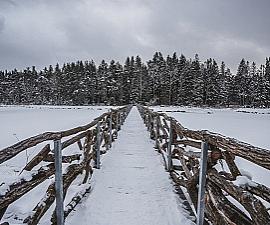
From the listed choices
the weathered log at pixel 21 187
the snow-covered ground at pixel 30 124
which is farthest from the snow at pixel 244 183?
the snow-covered ground at pixel 30 124

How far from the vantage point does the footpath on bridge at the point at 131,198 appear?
4156 mm

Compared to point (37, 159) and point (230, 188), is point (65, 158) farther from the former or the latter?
point (230, 188)

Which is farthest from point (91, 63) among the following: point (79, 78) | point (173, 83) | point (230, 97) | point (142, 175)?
point (142, 175)

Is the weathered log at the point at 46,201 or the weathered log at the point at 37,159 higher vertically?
the weathered log at the point at 37,159

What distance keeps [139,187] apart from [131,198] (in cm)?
62

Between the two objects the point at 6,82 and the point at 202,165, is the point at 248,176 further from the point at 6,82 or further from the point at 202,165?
the point at 6,82

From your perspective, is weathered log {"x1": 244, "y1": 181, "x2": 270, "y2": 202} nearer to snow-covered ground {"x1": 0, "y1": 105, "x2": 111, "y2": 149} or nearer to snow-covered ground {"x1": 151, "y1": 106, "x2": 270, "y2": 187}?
snow-covered ground {"x1": 151, "y1": 106, "x2": 270, "y2": 187}

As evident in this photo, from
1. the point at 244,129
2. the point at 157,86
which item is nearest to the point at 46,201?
the point at 244,129

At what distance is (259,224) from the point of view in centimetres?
220

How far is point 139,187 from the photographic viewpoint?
5578 millimetres

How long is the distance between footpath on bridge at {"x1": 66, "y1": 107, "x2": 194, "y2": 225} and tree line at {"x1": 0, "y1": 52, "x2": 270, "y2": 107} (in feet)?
202

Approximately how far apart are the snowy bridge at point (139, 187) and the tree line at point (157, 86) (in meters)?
62.1

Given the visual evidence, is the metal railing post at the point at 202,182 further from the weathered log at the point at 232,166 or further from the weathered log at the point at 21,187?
the weathered log at the point at 21,187

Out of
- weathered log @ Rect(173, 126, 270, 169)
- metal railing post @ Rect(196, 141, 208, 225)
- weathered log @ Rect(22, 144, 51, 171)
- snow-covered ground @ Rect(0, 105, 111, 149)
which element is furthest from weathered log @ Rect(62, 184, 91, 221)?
snow-covered ground @ Rect(0, 105, 111, 149)
